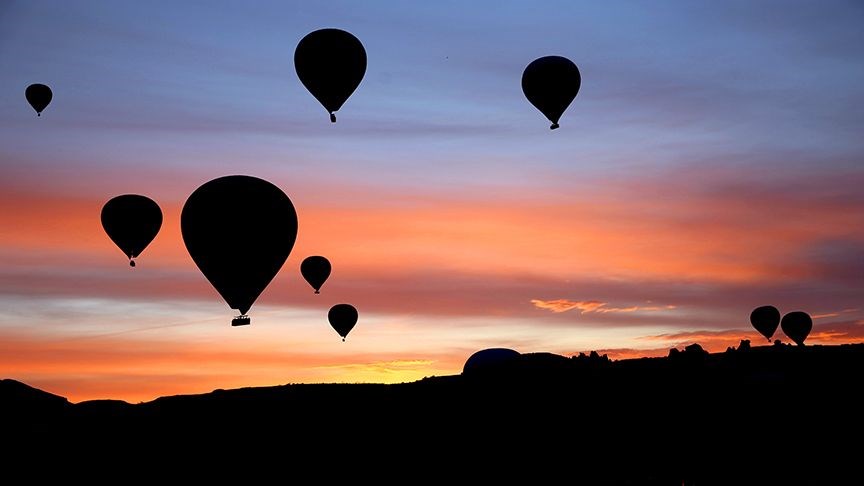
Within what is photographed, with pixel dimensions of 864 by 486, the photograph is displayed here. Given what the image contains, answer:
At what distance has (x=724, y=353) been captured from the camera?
9650 cm

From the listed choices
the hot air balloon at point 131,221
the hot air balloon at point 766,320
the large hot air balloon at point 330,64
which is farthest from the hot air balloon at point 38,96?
the hot air balloon at point 766,320

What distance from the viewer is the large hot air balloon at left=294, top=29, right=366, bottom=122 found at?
5050cm

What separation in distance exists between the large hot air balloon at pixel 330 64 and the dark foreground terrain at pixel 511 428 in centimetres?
2324

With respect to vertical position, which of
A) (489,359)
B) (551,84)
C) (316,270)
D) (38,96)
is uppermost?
(38,96)

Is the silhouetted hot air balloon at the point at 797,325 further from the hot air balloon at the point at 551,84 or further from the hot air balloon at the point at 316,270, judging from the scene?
the hot air balloon at the point at 551,84

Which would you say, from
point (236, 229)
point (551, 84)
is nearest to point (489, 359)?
point (551, 84)

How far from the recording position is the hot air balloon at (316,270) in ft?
238

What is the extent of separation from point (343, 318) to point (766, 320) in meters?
45.1

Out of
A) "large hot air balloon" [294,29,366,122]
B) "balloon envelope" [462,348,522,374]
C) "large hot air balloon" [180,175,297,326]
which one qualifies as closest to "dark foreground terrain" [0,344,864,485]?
"balloon envelope" [462,348,522,374]

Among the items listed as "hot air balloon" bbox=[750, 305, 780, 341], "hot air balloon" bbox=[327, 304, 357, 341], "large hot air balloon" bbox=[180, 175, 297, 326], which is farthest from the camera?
"hot air balloon" bbox=[750, 305, 780, 341]

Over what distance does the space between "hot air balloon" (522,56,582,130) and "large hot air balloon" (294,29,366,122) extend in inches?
403

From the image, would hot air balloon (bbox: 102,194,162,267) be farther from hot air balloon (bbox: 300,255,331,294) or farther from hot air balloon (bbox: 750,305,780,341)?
hot air balloon (bbox: 750,305,780,341)

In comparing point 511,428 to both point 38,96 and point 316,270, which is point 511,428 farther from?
point 38,96

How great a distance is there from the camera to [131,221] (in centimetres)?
6188
